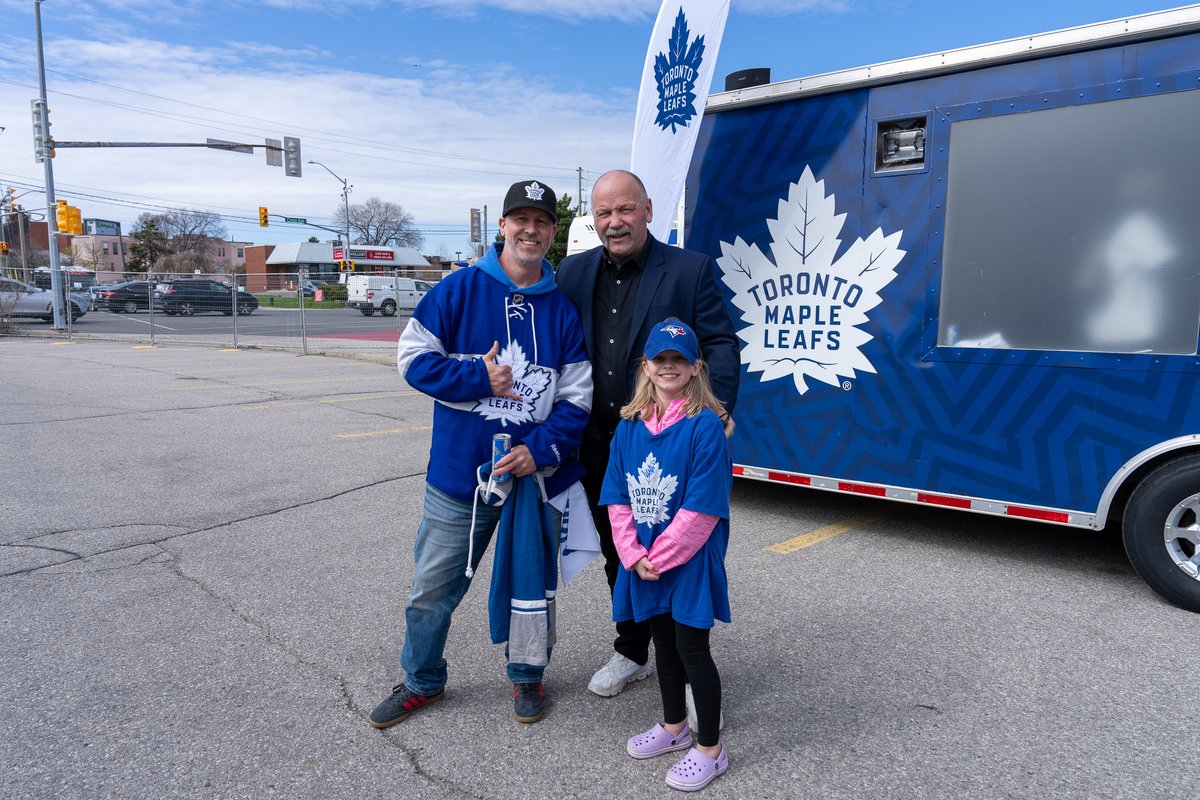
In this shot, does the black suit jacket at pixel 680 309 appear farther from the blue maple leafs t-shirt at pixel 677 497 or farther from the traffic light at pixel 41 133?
the traffic light at pixel 41 133

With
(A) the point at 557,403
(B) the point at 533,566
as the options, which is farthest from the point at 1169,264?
(B) the point at 533,566

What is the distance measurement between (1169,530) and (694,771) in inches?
116

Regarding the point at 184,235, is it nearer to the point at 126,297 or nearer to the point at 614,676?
the point at 126,297

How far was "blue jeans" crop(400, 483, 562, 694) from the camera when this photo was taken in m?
3.00

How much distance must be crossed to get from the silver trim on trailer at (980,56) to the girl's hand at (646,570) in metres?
3.54

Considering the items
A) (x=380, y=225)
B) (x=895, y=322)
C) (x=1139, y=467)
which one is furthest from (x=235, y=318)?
(x=380, y=225)

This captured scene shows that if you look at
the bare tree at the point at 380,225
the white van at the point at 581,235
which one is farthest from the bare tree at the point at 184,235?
the white van at the point at 581,235

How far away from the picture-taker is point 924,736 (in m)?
2.96

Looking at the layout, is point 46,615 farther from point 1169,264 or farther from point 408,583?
point 1169,264

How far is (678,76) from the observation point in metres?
5.64

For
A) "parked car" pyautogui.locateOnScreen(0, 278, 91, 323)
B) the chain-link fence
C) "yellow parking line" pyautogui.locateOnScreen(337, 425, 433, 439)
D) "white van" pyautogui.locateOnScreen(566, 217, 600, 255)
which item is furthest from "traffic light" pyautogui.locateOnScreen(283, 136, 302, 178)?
"yellow parking line" pyautogui.locateOnScreen(337, 425, 433, 439)

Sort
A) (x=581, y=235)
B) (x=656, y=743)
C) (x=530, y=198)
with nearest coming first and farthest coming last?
(x=656, y=743) < (x=530, y=198) < (x=581, y=235)

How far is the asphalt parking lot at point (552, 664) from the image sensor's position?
8.94ft

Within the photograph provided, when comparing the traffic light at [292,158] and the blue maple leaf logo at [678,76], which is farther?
the traffic light at [292,158]
